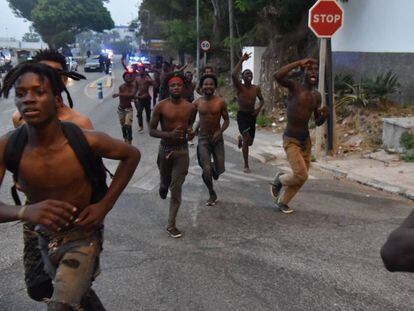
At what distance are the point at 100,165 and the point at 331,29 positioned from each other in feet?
27.3

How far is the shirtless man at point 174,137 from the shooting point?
6039 millimetres

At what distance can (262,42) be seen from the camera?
26719mm

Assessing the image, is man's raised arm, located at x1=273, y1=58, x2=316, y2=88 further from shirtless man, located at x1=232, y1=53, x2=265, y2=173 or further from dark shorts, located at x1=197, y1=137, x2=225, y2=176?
shirtless man, located at x1=232, y1=53, x2=265, y2=173

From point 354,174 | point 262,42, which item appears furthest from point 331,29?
point 262,42

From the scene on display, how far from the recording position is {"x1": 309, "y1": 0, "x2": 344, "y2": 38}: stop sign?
10359mm

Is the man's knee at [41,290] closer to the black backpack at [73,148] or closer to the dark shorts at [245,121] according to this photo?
the black backpack at [73,148]

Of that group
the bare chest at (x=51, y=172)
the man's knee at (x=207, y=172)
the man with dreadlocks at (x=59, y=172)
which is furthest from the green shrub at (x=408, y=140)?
the bare chest at (x=51, y=172)

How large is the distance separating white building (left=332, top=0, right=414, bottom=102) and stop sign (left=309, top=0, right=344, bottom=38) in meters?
3.38

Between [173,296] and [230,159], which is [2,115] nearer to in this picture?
[230,159]

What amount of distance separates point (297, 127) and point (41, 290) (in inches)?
170

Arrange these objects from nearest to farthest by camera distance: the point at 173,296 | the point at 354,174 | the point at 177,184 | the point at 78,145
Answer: the point at 78,145
the point at 173,296
the point at 177,184
the point at 354,174

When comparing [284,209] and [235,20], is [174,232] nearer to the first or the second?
[284,209]

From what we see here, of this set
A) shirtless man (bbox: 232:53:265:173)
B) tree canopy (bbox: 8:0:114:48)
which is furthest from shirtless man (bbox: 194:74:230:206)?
tree canopy (bbox: 8:0:114:48)

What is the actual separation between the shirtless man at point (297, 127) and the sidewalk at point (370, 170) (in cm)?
199
